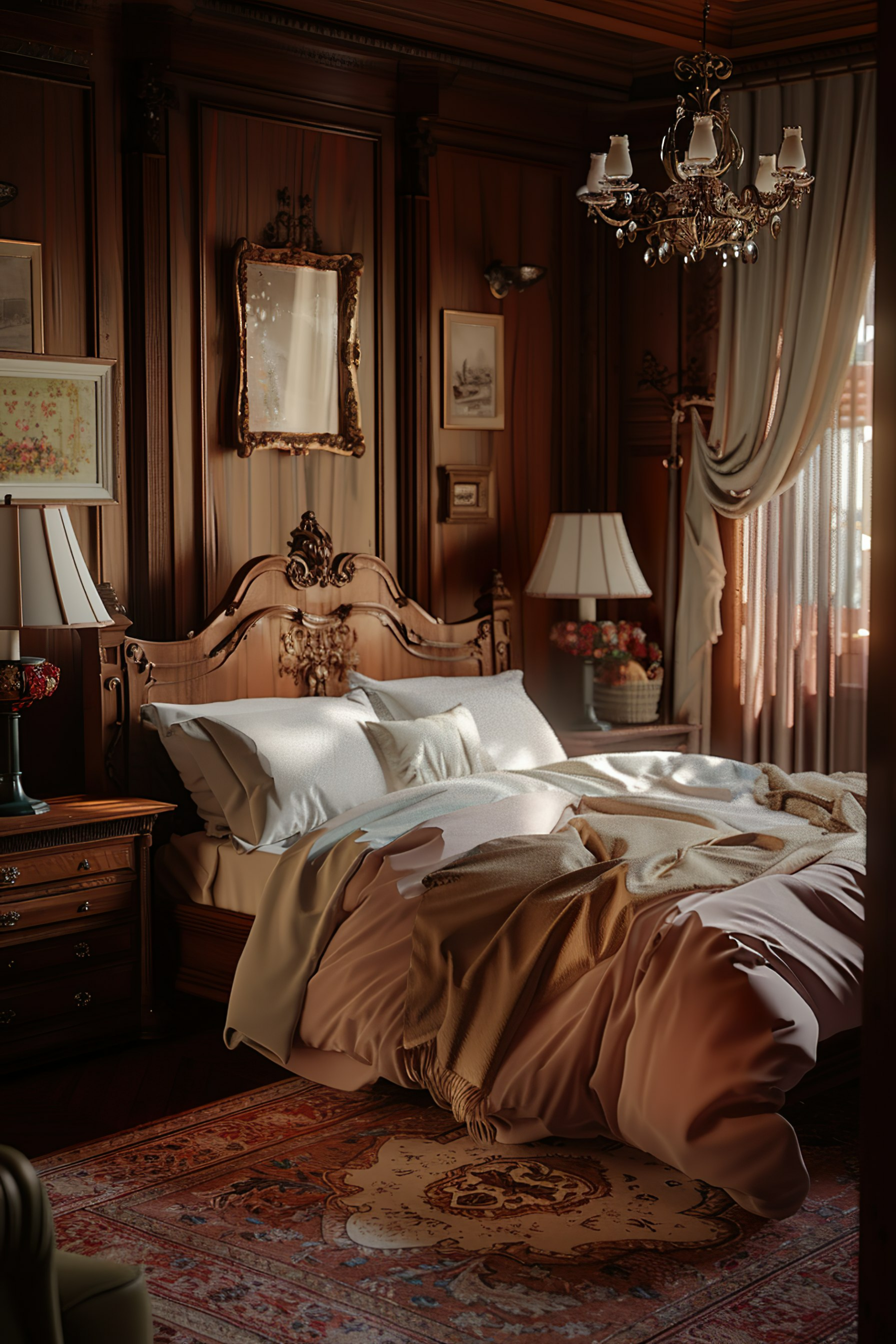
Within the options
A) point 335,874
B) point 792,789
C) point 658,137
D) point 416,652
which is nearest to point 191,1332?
point 335,874

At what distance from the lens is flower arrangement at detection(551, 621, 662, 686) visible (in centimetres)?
557

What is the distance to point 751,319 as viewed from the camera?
5.52 meters

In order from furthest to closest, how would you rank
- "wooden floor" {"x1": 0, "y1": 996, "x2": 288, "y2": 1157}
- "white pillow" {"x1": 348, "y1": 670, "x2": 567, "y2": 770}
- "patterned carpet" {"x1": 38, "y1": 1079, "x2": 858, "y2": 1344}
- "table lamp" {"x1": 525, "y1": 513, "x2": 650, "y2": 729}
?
"table lamp" {"x1": 525, "y1": 513, "x2": 650, "y2": 729}
"white pillow" {"x1": 348, "y1": 670, "x2": 567, "y2": 770}
"wooden floor" {"x1": 0, "y1": 996, "x2": 288, "y2": 1157}
"patterned carpet" {"x1": 38, "y1": 1079, "x2": 858, "y2": 1344}

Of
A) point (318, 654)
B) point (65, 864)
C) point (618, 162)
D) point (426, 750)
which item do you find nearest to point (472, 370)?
point (318, 654)

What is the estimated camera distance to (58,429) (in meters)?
4.38

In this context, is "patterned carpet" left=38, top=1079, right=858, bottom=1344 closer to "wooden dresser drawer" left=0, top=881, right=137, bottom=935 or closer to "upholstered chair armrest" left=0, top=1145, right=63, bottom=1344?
"wooden dresser drawer" left=0, top=881, right=137, bottom=935

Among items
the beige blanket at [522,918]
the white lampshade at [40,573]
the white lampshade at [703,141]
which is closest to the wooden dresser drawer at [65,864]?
the white lampshade at [40,573]

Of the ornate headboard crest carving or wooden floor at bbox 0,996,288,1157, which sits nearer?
wooden floor at bbox 0,996,288,1157

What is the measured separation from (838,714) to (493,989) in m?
2.51

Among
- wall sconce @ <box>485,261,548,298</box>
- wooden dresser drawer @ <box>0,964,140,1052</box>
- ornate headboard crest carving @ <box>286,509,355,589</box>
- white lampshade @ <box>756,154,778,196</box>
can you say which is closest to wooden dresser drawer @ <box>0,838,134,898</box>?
wooden dresser drawer @ <box>0,964,140,1052</box>

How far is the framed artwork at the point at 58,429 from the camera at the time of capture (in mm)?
4270

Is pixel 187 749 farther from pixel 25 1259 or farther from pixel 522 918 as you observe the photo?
pixel 25 1259

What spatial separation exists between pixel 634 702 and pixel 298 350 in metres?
1.88

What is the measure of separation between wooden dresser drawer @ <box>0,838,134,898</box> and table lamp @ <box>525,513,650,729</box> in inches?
82.3
